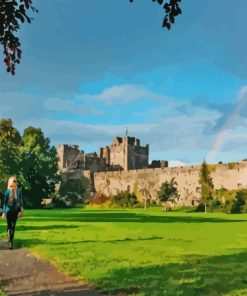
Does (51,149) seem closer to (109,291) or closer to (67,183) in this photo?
(67,183)

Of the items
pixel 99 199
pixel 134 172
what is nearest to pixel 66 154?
pixel 99 199

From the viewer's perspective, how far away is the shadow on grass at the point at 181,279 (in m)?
7.48

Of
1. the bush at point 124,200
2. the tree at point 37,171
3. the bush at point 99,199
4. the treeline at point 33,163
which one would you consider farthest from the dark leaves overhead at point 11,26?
the bush at point 99,199

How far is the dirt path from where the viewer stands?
291 inches

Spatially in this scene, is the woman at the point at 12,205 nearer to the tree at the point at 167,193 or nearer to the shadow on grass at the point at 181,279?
the shadow on grass at the point at 181,279

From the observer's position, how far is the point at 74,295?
708 cm

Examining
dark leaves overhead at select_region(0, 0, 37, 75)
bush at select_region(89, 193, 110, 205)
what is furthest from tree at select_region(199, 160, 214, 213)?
dark leaves overhead at select_region(0, 0, 37, 75)

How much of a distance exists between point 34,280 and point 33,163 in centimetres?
5253

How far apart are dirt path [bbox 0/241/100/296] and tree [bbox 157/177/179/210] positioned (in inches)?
2254

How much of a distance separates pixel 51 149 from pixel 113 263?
57148mm

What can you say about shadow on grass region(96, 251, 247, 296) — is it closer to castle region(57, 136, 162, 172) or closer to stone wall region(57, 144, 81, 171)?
castle region(57, 136, 162, 172)

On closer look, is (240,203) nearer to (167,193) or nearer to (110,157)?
(167,193)

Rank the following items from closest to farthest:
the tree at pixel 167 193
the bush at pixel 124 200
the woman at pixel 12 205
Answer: the woman at pixel 12 205 < the tree at pixel 167 193 < the bush at pixel 124 200

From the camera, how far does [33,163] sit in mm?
60219
